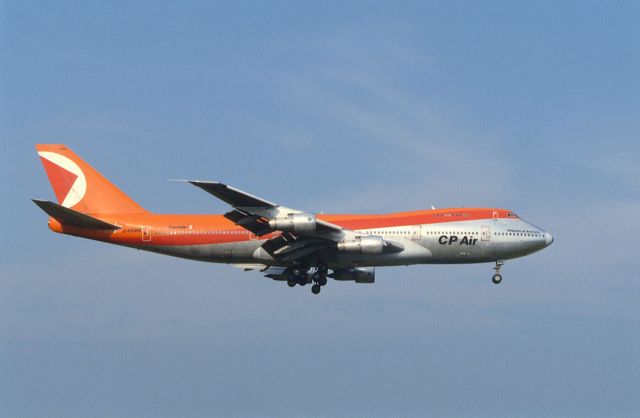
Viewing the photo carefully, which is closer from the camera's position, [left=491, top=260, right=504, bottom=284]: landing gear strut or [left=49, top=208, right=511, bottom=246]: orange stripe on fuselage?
[left=49, top=208, right=511, bottom=246]: orange stripe on fuselage

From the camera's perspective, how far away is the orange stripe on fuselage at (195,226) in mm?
55188

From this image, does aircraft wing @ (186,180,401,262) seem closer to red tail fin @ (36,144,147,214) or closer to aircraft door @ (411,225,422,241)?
aircraft door @ (411,225,422,241)

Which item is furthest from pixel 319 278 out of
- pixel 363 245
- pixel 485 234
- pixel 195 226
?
pixel 485 234

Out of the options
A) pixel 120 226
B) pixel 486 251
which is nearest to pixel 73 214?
pixel 120 226

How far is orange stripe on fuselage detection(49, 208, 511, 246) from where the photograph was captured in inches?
2173

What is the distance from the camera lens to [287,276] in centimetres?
5609

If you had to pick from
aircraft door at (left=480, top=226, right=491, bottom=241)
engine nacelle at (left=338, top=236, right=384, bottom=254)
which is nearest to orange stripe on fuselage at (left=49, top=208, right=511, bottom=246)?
aircraft door at (left=480, top=226, right=491, bottom=241)

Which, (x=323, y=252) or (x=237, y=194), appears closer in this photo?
(x=237, y=194)

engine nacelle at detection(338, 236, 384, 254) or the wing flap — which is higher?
the wing flap

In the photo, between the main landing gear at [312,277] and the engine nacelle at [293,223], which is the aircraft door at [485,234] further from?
the engine nacelle at [293,223]

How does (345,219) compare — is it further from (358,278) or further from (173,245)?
(173,245)

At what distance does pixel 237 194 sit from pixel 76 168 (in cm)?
1507

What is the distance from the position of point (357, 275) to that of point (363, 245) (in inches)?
221

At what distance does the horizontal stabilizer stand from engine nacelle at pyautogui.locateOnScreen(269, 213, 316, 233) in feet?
34.6
